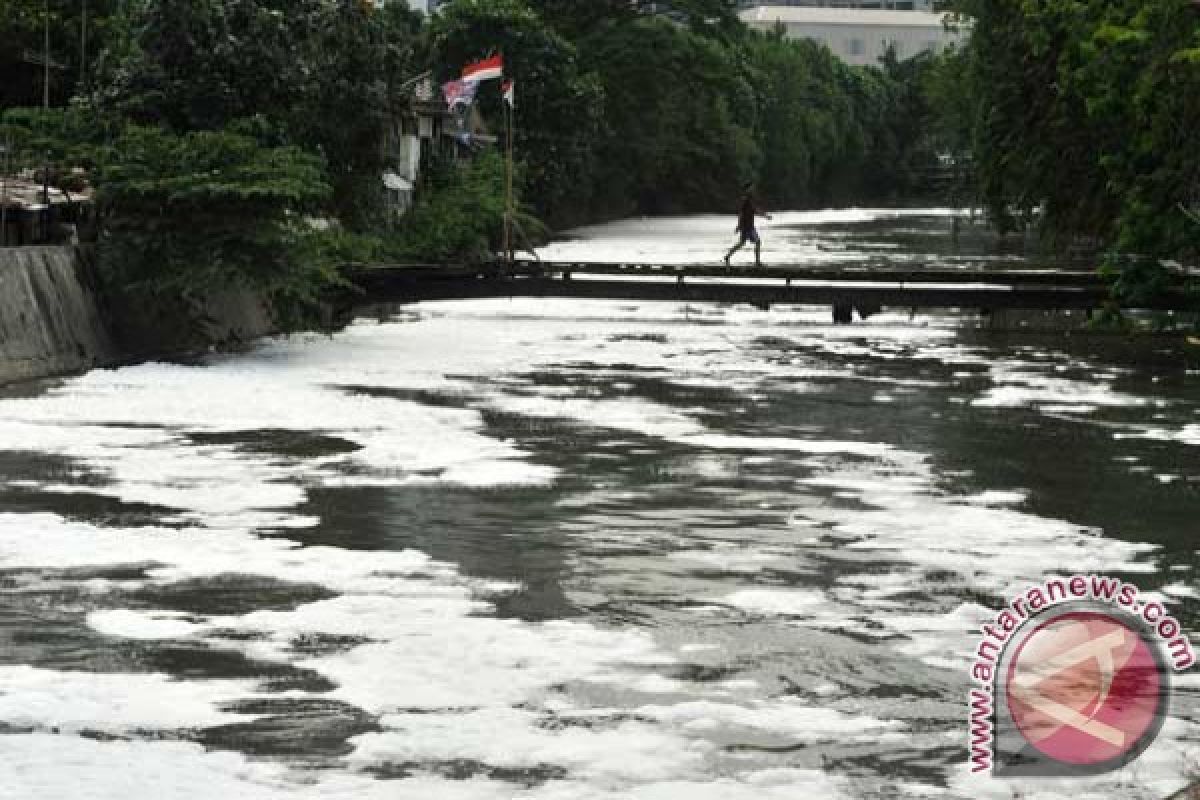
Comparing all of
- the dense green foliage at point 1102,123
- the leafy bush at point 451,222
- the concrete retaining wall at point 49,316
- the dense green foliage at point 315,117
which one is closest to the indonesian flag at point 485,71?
the dense green foliage at point 315,117

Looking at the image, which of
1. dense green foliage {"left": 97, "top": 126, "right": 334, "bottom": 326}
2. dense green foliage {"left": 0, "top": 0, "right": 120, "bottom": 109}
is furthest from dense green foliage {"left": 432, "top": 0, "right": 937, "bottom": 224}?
dense green foliage {"left": 97, "top": 126, "right": 334, "bottom": 326}

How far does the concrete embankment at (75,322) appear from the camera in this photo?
3133 cm

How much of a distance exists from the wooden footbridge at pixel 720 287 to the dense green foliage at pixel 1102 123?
164 cm

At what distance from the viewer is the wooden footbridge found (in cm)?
4028

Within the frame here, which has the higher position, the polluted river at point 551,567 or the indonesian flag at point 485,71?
the indonesian flag at point 485,71

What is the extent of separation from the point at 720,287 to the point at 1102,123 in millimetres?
8107

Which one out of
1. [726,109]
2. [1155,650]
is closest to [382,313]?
[1155,650]

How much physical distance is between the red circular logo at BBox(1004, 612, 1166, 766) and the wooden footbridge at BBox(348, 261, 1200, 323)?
25142 millimetres

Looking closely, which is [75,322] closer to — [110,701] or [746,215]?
[746,215]

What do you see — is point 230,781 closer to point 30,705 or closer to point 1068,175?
point 30,705

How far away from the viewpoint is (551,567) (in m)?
17.5

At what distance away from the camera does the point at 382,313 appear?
49.5 m

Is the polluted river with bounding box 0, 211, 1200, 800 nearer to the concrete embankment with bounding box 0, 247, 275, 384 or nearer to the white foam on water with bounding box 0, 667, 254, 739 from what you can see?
the white foam on water with bounding box 0, 667, 254, 739

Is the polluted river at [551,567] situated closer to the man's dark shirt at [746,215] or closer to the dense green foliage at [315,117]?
the dense green foliage at [315,117]
